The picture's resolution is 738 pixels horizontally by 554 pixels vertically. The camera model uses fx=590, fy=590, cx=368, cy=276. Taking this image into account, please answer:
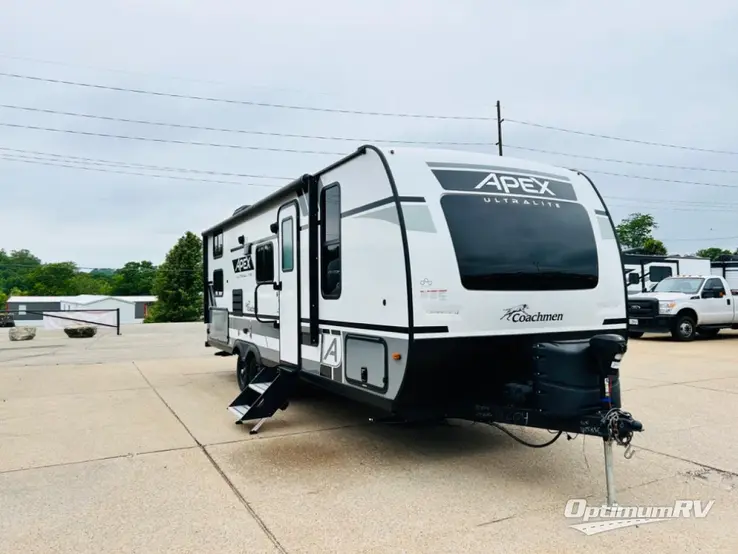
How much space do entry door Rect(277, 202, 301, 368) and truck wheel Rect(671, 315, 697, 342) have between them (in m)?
12.9

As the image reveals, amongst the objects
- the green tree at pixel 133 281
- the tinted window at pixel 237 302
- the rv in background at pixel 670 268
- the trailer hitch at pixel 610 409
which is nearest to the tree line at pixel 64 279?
the green tree at pixel 133 281

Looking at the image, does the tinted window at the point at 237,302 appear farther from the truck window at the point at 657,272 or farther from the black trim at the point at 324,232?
the truck window at the point at 657,272

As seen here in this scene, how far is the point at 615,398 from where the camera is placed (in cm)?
416

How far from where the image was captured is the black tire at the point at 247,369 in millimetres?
8305

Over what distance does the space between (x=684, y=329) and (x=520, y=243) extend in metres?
13.5

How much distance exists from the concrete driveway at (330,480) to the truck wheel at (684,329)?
26.3 feet

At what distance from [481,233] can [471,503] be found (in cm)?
204

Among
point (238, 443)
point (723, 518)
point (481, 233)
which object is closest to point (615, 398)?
point (723, 518)

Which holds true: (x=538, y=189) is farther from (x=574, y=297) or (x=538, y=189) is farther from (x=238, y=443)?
(x=238, y=443)

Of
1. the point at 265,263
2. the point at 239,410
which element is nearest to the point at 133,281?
the point at 265,263

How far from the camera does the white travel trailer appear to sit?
14.4 ft

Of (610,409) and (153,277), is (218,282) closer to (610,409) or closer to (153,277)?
(610,409)

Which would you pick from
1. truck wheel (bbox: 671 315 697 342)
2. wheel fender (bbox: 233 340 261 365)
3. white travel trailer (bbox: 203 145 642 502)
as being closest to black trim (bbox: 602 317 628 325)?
white travel trailer (bbox: 203 145 642 502)

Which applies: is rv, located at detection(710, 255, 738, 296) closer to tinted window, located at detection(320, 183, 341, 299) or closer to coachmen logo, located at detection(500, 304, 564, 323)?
coachmen logo, located at detection(500, 304, 564, 323)
